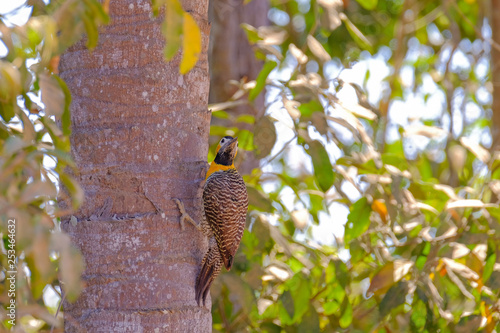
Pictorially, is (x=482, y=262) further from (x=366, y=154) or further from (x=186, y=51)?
(x=186, y=51)

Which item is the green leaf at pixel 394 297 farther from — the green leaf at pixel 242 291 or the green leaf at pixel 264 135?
the green leaf at pixel 264 135

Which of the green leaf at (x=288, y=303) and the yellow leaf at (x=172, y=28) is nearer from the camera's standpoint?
the yellow leaf at (x=172, y=28)

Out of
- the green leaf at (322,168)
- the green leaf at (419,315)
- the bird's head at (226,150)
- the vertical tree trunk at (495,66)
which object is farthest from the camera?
the vertical tree trunk at (495,66)

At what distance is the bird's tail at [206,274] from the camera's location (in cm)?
211

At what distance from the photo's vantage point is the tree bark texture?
13.9 feet

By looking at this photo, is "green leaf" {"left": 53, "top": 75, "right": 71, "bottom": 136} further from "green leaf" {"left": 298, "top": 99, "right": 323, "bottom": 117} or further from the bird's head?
the bird's head

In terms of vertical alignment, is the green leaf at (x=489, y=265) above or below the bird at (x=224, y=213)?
below

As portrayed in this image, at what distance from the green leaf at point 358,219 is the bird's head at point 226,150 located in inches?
26.3

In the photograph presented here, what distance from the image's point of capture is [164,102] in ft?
6.82

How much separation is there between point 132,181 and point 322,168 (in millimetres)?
922

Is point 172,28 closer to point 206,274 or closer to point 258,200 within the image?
point 206,274

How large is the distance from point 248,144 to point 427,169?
6.07ft

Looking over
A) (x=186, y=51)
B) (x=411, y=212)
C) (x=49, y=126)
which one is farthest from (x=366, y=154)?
(x=186, y=51)

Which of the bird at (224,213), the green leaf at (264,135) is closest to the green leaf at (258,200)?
the bird at (224,213)
